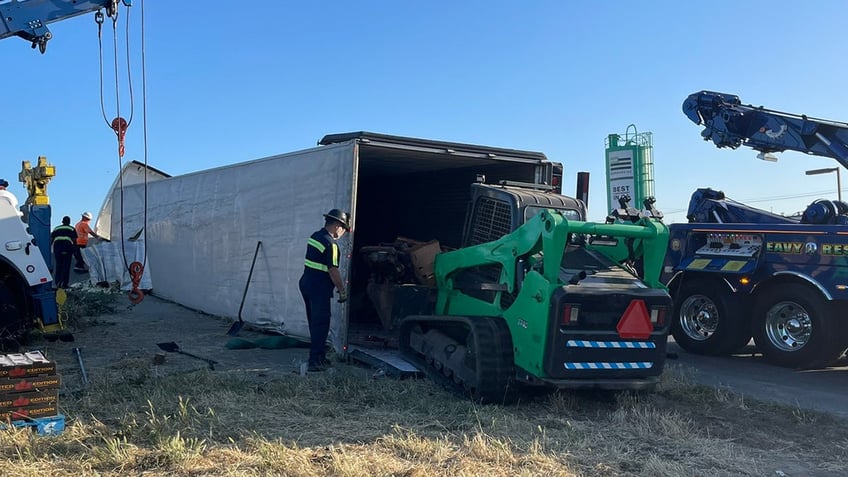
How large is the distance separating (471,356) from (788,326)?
16.1 feet

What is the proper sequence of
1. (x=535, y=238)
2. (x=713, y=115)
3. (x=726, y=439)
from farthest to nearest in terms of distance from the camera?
1. (x=713, y=115)
2. (x=535, y=238)
3. (x=726, y=439)

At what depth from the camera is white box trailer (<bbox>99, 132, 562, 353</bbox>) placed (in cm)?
861

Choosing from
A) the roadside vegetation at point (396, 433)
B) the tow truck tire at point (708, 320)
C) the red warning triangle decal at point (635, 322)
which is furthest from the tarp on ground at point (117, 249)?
the red warning triangle decal at point (635, 322)

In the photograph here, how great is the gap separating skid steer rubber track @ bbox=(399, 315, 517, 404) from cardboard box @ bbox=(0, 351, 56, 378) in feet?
10.9

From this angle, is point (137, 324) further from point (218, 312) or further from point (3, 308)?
point (3, 308)

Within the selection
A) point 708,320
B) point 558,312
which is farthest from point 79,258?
point 558,312

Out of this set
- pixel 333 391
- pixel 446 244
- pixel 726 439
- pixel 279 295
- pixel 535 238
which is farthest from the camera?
pixel 446 244

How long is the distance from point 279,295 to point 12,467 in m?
5.50

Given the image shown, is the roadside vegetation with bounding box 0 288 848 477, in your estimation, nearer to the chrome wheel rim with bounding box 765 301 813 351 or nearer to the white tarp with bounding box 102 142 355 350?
the white tarp with bounding box 102 142 355 350

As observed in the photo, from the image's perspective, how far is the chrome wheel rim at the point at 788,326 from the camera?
891cm

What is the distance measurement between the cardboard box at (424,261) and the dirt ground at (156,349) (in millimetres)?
1697

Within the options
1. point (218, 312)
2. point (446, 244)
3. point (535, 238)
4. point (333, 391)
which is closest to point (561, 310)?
point (535, 238)

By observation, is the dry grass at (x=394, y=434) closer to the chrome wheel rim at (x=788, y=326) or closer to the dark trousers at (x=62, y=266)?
the chrome wheel rim at (x=788, y=326)

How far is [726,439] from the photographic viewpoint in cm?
564
